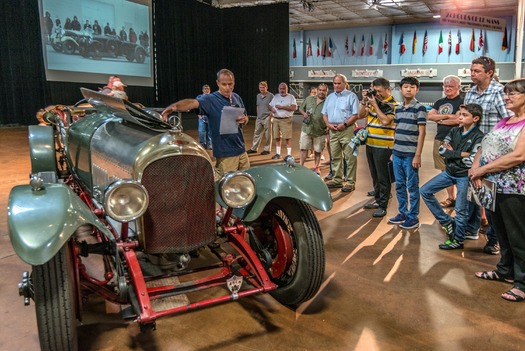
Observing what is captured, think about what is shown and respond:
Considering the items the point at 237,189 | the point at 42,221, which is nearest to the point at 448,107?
the point at 237,189

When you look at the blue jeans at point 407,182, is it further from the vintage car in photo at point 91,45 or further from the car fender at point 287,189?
the vintage car in photo at point 91,45

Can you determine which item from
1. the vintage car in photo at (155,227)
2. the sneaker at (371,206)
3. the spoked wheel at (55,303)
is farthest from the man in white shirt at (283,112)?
the spoked wheel at (55,303)

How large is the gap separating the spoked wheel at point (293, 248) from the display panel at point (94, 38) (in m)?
11.7

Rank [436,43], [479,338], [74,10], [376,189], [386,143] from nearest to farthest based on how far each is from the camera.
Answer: [479,338], [386,143], [376,189], [74,10], [436,43]


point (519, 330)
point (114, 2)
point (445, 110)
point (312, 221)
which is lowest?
point (519, 330)

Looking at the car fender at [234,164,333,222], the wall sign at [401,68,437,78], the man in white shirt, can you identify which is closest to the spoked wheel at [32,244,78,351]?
the car fender at [234,164,333,222]

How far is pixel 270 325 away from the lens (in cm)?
241

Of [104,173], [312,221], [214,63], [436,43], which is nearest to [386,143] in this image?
[312,221]

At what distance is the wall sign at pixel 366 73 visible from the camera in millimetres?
21753

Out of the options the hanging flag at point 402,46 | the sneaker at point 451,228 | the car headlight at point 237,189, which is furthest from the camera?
the hanging flag at point 402,46

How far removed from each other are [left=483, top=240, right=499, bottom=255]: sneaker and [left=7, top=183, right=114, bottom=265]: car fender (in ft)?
10.2

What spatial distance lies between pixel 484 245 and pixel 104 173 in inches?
129

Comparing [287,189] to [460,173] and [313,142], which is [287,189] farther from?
[313,142]

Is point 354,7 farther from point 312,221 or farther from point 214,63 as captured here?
point 312,221
